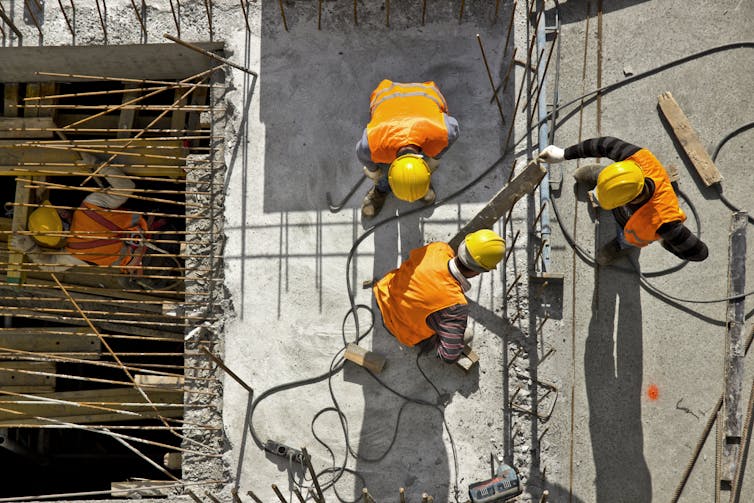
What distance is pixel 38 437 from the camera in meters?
9.61

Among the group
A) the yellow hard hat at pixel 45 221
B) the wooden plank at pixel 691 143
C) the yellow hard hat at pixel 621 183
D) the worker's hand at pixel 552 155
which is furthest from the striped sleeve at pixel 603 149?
the yellow hard hat at pixel 45 221

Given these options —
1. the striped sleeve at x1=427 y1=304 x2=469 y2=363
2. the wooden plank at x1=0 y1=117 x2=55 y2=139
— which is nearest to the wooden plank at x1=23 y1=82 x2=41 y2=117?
the wooden plank at x1=0 y1=117 x2=55 y2=139

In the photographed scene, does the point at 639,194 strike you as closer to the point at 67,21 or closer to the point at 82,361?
the point at 82,361

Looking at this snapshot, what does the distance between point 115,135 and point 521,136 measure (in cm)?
542

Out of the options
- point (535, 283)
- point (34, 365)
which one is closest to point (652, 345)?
point (535, 283)

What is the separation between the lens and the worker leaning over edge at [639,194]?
5.68m

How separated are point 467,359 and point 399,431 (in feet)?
3.64

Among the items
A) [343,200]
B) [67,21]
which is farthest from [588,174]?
[67,21]

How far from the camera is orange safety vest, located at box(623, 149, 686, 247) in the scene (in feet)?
19.2

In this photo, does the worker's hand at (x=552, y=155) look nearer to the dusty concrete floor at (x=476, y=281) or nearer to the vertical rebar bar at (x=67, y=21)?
the dusty concrete floor at (x=476, y=281)

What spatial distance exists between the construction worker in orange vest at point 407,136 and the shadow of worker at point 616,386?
2.55 meters

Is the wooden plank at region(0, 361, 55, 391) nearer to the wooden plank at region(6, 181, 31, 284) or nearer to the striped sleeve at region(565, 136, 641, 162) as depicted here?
the wooden plank at region(6, 181, 31, 284)

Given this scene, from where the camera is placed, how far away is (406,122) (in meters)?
5.79

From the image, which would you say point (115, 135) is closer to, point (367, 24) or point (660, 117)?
point (367, 24)
